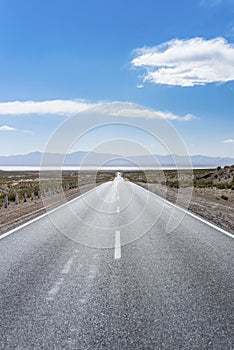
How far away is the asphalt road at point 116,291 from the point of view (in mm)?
3846

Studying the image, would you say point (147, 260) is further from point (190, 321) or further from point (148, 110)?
point (148, 110)

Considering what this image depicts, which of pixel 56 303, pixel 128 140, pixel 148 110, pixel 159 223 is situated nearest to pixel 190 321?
pixel 56 303

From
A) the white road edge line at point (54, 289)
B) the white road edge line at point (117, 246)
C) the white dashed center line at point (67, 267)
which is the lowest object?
the white road edge line at point (117, 246)

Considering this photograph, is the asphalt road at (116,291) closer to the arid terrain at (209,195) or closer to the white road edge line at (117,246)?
the white road edge line at (117,246)

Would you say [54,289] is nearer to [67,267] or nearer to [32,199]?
[67,267]

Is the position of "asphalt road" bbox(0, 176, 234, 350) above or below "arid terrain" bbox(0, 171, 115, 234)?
above

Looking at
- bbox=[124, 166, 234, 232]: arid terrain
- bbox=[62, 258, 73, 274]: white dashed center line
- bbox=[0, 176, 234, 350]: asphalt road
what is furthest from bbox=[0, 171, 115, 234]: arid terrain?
bbox=[124, 166, 234, 232]: arid terrain

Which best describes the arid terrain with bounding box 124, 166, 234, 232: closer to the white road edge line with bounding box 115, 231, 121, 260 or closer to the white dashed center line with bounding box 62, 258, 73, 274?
the white road edge line with bounding box 115, 231, 121, 260

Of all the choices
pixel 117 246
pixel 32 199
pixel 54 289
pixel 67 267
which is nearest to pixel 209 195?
pixel 32 199

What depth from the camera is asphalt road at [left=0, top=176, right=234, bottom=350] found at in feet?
12.6

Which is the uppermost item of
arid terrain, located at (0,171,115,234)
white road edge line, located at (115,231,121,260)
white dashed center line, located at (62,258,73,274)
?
white dashed center line, located at (62,258,73,274)

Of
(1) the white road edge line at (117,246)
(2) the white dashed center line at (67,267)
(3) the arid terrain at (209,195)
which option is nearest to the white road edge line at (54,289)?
(2) the white dashed center line at (67,267)

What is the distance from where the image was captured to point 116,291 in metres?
5.34

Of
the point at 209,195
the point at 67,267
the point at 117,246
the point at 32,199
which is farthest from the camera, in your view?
the point at 209,195
